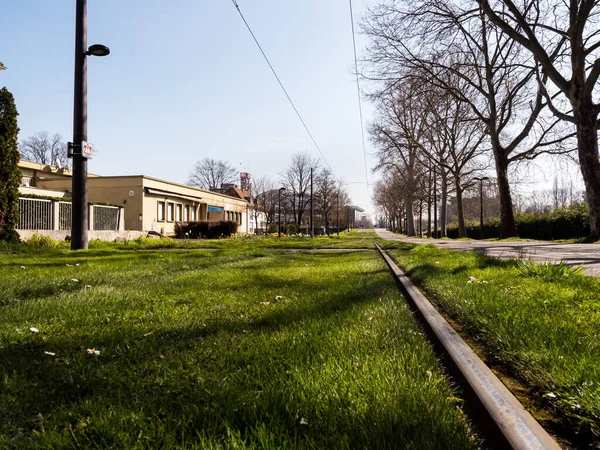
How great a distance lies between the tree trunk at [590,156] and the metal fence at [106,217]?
23670 mm

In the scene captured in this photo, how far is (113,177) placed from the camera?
104ft

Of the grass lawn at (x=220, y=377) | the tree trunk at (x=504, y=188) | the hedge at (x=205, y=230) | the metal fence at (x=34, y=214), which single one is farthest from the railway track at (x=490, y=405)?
the hedge at (x=205, y=230)

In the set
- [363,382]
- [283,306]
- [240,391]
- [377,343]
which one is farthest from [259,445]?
[283,306]

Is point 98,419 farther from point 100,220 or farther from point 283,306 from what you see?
point 100,220

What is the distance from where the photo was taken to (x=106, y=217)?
22.1 meters

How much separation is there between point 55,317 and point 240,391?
232 cm

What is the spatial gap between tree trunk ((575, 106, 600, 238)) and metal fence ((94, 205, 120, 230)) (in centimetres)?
2367

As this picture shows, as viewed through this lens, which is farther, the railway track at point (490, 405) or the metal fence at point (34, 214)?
the metal fence at point (34, 214)

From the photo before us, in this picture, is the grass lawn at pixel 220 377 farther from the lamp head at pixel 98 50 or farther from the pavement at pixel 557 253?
the lamp head at pixel 98 50

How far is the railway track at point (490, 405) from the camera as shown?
1.41 m

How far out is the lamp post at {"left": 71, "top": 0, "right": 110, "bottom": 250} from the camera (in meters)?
11.0

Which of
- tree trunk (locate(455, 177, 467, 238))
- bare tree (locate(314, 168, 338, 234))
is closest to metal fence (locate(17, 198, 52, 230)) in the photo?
tree trunk (locate(455, 177, 467, 238))

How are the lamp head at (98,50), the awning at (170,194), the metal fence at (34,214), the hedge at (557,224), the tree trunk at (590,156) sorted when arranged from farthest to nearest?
the awning at (170,194) < the hedge at (557,224) < the metal fence at (34,214) < the tree trunk at (590,156) < the lamp head at (98,50)

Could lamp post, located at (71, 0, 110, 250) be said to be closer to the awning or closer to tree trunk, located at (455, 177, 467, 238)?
the awning
